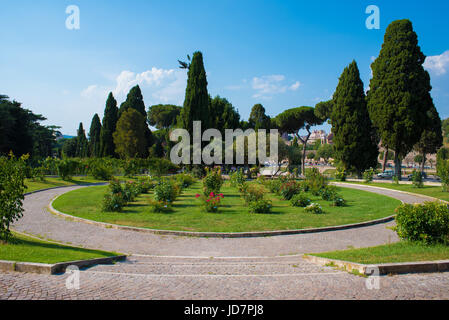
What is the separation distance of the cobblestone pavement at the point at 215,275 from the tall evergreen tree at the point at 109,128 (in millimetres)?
42052

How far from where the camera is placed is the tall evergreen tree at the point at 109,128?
48406 millimetres

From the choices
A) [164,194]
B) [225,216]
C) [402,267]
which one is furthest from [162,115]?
[402,267]

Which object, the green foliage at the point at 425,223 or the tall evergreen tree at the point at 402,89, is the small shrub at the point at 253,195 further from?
the tall evergreen tree at the point at 402,89

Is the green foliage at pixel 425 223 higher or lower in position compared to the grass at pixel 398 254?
higher

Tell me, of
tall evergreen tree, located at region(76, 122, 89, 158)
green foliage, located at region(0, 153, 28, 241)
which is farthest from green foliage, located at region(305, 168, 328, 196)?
tall evergreen tree, located at region(76, 122, 89, 158)

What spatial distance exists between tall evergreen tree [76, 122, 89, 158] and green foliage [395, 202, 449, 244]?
67.0 m

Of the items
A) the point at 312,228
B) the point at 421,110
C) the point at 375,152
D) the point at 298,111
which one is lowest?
the point at 312,228

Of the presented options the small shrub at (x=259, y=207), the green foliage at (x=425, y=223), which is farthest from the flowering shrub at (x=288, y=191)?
the green foliage at (x=425, y=223)

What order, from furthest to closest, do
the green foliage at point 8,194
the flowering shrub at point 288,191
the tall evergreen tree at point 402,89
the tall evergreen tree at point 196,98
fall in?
the tall evergreen tree at point 196,98, the tall evergreen tree at point 402,89, the flowering shrub at point 288,191, the green foliage at point 8,194

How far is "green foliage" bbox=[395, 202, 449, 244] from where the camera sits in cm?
647
